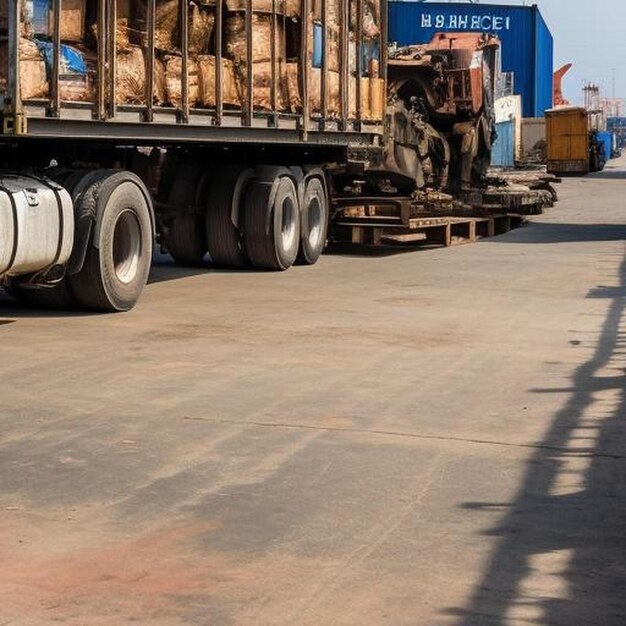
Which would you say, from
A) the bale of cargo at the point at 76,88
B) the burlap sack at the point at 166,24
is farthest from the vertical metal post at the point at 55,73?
the burlap sack at the point at 166,24

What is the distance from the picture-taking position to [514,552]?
615 centimetres

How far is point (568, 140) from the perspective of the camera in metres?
62.1

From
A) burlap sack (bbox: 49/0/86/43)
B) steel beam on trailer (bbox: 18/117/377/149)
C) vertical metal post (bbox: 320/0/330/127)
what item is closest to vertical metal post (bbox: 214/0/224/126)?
steel beam on trailer (bbox: 18/117/377/149)

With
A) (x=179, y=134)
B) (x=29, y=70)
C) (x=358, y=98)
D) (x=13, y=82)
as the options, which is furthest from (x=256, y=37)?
(x=13, y=82)

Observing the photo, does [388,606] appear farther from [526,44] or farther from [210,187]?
[526,44]

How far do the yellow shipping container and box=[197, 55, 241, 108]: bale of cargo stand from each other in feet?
155

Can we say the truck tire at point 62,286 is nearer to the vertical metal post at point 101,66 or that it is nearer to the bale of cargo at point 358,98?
the vertical metal post at point 101,66

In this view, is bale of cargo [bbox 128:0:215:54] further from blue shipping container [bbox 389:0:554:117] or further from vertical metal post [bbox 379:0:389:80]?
blue shipping container [bbox 389:0:554:117]

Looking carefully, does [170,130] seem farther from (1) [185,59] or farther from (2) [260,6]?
(2) [260,6]

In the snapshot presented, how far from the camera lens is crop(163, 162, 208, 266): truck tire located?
18734 millimetres

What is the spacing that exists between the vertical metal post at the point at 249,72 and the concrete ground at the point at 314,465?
219 cm

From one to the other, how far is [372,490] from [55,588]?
2080 mm

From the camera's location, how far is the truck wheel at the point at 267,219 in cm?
1892

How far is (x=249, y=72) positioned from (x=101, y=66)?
2.86m
